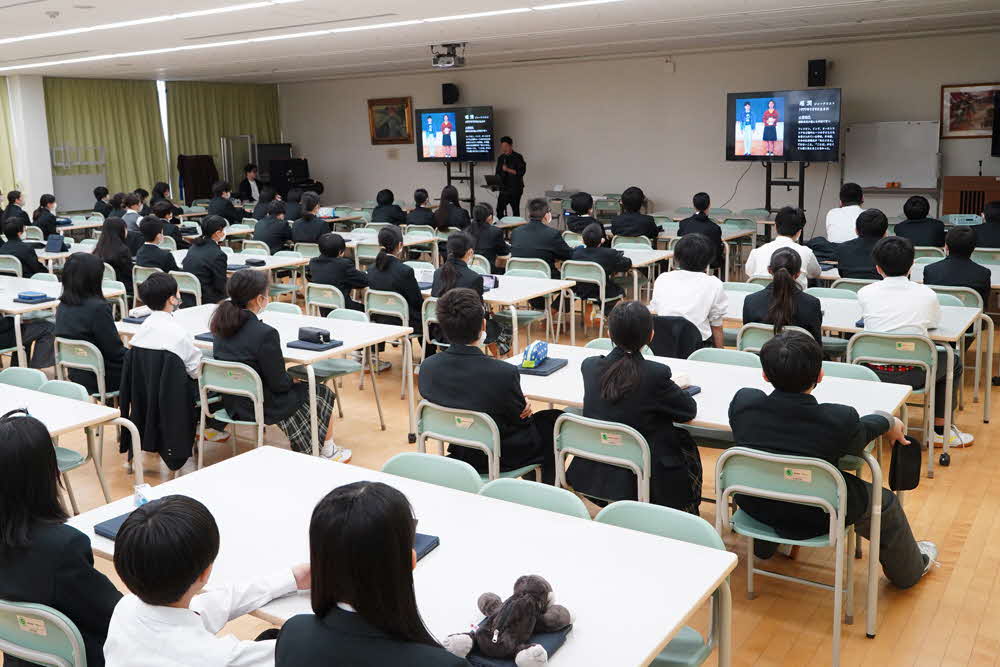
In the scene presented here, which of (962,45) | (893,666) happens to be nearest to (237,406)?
(893,666)

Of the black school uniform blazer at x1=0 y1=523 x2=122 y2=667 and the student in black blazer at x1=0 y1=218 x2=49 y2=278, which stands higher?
the student in black blazer at x1=0 y1=218 x2=49 y2=278

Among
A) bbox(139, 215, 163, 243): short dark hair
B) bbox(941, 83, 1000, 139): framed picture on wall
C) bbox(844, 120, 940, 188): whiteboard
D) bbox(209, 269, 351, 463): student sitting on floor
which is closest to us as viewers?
bbox(209, 269, 351, 463): student sitting on floor

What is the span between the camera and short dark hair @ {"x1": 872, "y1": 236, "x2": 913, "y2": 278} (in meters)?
4.86

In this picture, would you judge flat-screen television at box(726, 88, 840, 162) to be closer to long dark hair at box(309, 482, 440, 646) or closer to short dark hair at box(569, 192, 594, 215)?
short dark hair at box(569, 192, 594, 215)

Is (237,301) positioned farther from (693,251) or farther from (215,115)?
(215,115)

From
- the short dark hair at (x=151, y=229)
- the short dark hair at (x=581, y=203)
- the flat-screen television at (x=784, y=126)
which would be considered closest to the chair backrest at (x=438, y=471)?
the short dark hair at (x=151, y=229)

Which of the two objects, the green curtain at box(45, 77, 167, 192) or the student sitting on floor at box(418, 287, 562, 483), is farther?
the green curtain at box(45, 77, 167, 192)

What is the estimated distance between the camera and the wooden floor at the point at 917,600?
3.21m

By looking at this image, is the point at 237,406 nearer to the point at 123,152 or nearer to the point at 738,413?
the point at 738,413

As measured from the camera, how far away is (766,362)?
3129 mm

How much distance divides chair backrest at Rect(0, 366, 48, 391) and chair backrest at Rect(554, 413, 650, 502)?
2499 mm

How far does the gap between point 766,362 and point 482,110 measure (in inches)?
443

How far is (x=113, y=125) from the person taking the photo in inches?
575

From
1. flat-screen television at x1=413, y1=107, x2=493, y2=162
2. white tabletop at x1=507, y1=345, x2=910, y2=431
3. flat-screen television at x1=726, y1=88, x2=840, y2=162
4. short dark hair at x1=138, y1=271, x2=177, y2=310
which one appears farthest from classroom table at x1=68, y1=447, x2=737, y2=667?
flat-screen television at x1=413, y1=107, x2=493, y2=162
